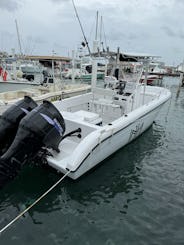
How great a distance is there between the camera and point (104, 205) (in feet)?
11.4

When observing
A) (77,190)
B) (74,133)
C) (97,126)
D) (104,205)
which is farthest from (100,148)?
(104,205)

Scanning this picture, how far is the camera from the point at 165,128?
7.61 m

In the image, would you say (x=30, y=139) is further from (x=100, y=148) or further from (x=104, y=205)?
(x=104, y=205)

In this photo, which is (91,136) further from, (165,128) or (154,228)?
(165,128)

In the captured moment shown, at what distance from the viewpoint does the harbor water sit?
2.87m

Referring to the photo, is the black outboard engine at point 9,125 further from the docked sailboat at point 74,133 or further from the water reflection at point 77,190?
the water reflection at point 77,190

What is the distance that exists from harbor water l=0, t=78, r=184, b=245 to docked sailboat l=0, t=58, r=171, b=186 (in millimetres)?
386

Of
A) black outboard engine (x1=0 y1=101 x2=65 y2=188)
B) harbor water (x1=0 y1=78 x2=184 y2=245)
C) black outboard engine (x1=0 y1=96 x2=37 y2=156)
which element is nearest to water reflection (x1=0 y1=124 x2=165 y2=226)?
harbor water (x1=0 y1=78 x2=184 y2=245)

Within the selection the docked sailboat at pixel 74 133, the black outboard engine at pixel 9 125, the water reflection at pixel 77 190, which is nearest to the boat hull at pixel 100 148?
the docked sailboat at pixel 74 133

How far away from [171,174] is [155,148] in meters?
1.35

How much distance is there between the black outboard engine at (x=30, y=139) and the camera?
312 cm

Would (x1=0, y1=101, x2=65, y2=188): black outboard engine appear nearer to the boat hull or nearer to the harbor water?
the boat hull

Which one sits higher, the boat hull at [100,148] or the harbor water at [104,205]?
the boat hull at [100,148]

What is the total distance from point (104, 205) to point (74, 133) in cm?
156
